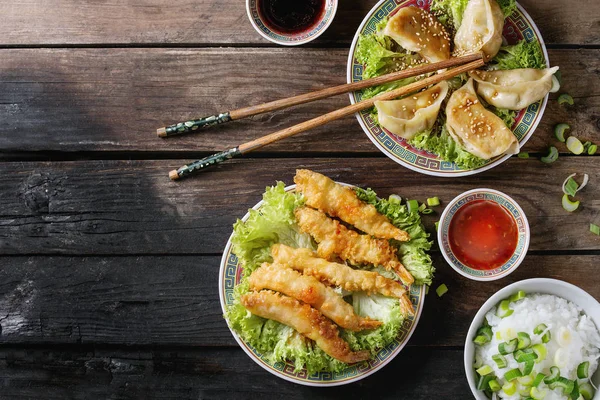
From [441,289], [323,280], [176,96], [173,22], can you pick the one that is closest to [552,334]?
[441,289]

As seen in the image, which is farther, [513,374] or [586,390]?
[586,390]

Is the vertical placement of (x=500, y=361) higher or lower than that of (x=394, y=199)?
lower

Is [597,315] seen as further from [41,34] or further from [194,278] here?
[41,34]

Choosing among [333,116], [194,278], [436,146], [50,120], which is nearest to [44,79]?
[50,120]

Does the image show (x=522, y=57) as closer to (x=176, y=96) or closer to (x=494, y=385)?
(x=494, y=385)

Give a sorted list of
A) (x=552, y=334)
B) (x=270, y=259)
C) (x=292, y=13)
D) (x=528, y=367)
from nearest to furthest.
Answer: (x=528, y=367) → (x=552, y=334) → (x=270, y=259) → (x=292, y=13)

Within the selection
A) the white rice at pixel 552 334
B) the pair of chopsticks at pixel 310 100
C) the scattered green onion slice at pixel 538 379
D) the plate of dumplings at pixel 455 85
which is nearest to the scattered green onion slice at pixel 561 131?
the plate of dumplings at pixel 455 85

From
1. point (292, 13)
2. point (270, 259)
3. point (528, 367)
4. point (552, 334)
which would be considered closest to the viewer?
point (528, 367)
